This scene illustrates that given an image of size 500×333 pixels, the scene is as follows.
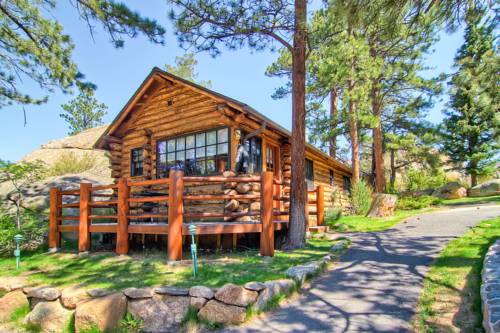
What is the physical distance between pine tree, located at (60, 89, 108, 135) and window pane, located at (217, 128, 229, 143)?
34225 millimetres

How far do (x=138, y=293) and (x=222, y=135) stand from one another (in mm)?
6066

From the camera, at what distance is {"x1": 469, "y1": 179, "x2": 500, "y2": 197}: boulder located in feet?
64.8

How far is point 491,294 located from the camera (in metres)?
3.51

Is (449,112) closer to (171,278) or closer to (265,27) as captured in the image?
(265,27)

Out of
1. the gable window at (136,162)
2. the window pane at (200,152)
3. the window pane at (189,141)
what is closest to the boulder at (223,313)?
the window pane at (200,152)

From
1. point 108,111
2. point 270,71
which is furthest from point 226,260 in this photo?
point 108,111

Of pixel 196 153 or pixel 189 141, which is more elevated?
pixel 189 141

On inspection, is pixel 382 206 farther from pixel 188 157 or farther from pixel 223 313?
pixel 223 313

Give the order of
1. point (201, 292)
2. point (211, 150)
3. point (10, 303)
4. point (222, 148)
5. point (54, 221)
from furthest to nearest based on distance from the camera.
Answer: point (211, 150)
point (222, 148)
point (54, 221)
point (10, 303)
point (201, 292)

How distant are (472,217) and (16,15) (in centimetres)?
1489

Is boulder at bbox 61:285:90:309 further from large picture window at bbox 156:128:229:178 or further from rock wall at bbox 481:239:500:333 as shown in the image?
large picture window at bbox 156:128:229:178

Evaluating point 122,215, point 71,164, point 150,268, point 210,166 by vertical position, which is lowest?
point 150,268

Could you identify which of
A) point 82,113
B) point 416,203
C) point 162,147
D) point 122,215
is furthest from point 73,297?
point 82,113

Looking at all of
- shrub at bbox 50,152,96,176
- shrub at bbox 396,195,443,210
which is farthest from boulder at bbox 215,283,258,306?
shrub at bbox 50,152,96,176
